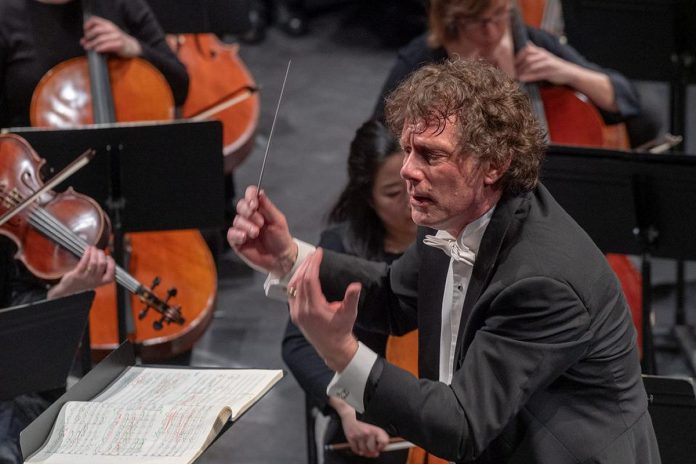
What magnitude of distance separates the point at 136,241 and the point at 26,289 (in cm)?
56

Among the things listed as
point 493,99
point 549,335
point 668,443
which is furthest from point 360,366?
point 668,443

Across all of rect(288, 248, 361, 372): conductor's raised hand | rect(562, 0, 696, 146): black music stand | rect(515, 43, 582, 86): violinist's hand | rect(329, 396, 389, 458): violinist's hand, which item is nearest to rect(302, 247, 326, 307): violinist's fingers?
rect(288, 248, 361, 372): conductor's raised hand

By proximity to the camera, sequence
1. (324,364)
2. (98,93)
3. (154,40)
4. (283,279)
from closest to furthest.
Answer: (283,279) → (324,364) → (98,93) → (154,40)

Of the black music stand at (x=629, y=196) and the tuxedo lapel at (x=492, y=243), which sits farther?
the black music stand at (x=629, y=196)

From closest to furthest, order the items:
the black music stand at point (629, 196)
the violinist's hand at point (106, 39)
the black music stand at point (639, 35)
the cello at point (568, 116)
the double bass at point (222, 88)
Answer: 1. the black music stand at point (629, 196)
2. the violinist's hand at point (106, 39)
3. the cello at point (568, 116)
4. the black music stand at point (639, 35)
5. the double bass at point (222, 88)

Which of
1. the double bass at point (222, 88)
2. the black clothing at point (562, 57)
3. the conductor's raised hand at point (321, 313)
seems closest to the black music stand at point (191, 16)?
the double bass at point (222, 88)

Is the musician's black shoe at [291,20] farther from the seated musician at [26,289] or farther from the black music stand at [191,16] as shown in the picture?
the seated musician at [26,289]

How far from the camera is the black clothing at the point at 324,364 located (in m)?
2.80

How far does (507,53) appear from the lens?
3.58 meters

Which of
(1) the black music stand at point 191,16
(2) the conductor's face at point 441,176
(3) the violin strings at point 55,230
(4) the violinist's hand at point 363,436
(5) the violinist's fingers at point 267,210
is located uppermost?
(2) the conductor's face at point 441,176

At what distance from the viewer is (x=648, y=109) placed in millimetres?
4332

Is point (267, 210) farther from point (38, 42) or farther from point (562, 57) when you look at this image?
point (562, 57)

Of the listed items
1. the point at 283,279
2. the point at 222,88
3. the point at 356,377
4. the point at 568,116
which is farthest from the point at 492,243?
the point at 222,88

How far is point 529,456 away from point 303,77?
4.84 m
